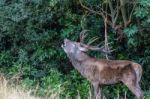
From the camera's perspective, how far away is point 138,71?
10.8 metres

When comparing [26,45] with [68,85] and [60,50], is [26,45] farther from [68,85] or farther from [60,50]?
[68,85]

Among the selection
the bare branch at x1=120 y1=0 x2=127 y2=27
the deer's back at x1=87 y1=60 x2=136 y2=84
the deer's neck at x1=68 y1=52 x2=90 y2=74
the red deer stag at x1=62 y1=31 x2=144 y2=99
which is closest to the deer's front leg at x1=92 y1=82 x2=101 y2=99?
the red deer stag at x1=62 y1=31 x2=144 y2=99

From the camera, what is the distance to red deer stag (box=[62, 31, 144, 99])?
427 inches

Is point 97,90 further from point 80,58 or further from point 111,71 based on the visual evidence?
point 80,58

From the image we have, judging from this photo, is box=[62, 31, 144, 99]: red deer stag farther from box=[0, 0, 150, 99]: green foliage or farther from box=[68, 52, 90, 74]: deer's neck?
box=[0, 0, 150, 99]: green foliage

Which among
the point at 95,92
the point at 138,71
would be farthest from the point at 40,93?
the point at 138,71

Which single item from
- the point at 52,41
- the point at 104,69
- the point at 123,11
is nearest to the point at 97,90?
the point at 104,69

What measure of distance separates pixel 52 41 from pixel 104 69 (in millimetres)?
3111

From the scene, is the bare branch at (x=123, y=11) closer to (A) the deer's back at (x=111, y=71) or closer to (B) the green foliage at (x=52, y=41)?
(B) the green foliage at (x=52, y=41)

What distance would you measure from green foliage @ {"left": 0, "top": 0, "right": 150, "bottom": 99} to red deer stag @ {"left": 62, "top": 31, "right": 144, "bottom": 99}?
113cm

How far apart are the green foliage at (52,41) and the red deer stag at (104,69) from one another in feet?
3.71

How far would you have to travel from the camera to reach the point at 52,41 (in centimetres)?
1380

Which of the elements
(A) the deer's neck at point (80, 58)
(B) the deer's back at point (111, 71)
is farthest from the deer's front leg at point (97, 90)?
(A) the deer's neck at point (80, 58)

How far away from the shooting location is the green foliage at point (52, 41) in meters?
12.6
